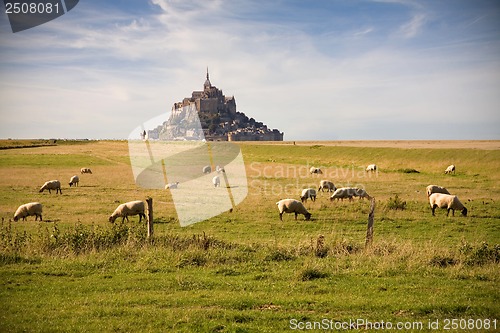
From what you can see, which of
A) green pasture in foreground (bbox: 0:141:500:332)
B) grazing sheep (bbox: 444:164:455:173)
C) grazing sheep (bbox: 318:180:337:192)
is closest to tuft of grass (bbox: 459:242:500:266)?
green pasture in foreground (bbox: 0:141:500:332)

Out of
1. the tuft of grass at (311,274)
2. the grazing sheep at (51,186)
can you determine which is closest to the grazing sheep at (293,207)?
the tuft of grass at (311,274)

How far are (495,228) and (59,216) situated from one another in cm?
2440

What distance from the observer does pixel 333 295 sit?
8992 mm

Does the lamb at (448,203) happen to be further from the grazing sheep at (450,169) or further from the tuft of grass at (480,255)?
the grazing sheep at (450,169)

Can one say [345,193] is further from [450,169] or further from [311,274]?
[450,169]

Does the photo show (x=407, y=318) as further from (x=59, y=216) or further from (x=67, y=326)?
(x=59, y=216)

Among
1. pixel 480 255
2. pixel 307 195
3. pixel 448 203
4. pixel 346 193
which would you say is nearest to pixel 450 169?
pixel 346 193

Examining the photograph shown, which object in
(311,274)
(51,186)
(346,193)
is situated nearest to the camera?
(311,274)

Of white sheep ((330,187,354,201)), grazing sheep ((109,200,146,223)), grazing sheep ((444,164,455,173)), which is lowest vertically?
grazing sheep ((109,200,146,223))

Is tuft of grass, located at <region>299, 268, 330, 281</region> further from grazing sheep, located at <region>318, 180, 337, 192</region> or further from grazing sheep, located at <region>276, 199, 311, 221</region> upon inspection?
grazing sheep, located at <region>318, 180, 337, 192</region>

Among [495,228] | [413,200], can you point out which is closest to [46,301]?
[495,228]

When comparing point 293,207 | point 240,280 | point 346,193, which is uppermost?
point 346,193

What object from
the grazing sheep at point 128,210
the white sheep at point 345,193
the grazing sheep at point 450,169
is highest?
the grazing sheep at point 450,169

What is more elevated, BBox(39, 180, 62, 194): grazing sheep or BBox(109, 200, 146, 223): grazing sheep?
BBox(39, 180, 62, 194): grazing sheep
